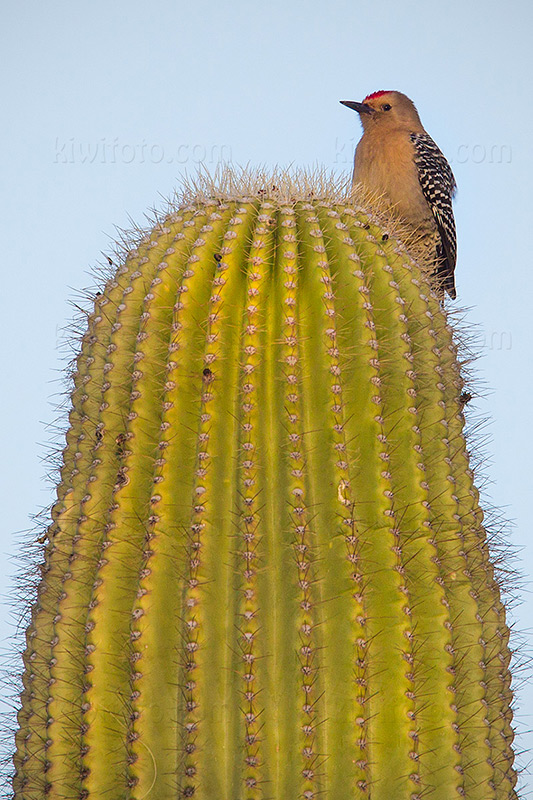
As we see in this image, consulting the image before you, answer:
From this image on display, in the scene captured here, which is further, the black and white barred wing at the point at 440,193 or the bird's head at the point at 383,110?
the bird's head at the point at 383,110

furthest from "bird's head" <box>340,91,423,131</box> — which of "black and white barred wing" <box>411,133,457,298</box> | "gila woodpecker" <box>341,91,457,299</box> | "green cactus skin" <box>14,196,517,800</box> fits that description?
"green cactus skin" <box>14,196,517,800</box>

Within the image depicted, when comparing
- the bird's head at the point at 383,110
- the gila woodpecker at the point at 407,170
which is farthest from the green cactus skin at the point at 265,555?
the bird's head at the point at 383,110

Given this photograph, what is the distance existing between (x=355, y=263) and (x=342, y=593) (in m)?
1.05

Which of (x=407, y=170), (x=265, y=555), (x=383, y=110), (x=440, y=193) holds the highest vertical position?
(x=383, y=110)

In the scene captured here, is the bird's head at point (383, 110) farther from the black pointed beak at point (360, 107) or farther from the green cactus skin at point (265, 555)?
the green cactus skin at point (265, 555)

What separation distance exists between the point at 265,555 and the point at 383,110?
478 centimetres

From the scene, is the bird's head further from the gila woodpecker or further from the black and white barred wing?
the black and white barred wing

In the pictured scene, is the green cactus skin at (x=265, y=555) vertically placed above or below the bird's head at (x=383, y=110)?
below

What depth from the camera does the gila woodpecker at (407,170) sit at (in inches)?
226

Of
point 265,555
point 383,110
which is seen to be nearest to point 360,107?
point 383,110

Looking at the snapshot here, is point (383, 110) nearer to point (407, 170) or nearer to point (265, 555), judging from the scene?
point (407, 170)

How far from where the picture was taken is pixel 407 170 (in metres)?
5.88

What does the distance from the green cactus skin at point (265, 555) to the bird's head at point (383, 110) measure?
374 cm

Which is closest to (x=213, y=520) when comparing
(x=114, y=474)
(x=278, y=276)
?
(x=114, y=474)
